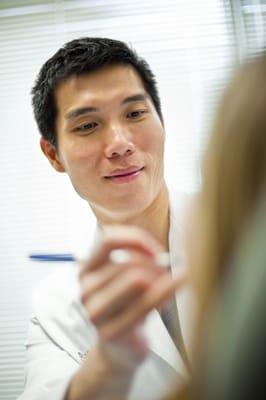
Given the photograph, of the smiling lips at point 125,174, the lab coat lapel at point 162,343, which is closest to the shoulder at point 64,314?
the lab coat lapel at point 162,343

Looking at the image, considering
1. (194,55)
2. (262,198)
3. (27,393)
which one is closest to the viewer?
(262,198)

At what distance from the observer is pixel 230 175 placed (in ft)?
1.03

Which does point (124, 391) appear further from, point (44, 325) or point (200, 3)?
point (200, 3)

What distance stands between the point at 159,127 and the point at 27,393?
59 cm

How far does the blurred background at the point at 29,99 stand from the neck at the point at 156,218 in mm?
373

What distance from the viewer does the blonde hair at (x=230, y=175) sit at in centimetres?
30

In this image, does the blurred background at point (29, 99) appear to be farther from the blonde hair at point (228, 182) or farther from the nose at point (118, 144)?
the blonde hair at point (228, 182)

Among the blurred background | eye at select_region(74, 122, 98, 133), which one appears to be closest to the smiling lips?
eye at select_region(74, 122, 98, 133)

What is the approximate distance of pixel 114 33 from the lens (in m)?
1.38

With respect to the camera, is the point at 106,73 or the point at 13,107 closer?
the point at 106,73

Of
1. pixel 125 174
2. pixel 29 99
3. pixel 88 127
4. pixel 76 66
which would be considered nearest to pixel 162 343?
pixel 125 174

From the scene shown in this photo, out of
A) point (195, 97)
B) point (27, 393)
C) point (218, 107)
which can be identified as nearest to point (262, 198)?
point (218, 107)

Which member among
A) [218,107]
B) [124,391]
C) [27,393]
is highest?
[218,107]

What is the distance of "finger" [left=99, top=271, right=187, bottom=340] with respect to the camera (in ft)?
1.02
